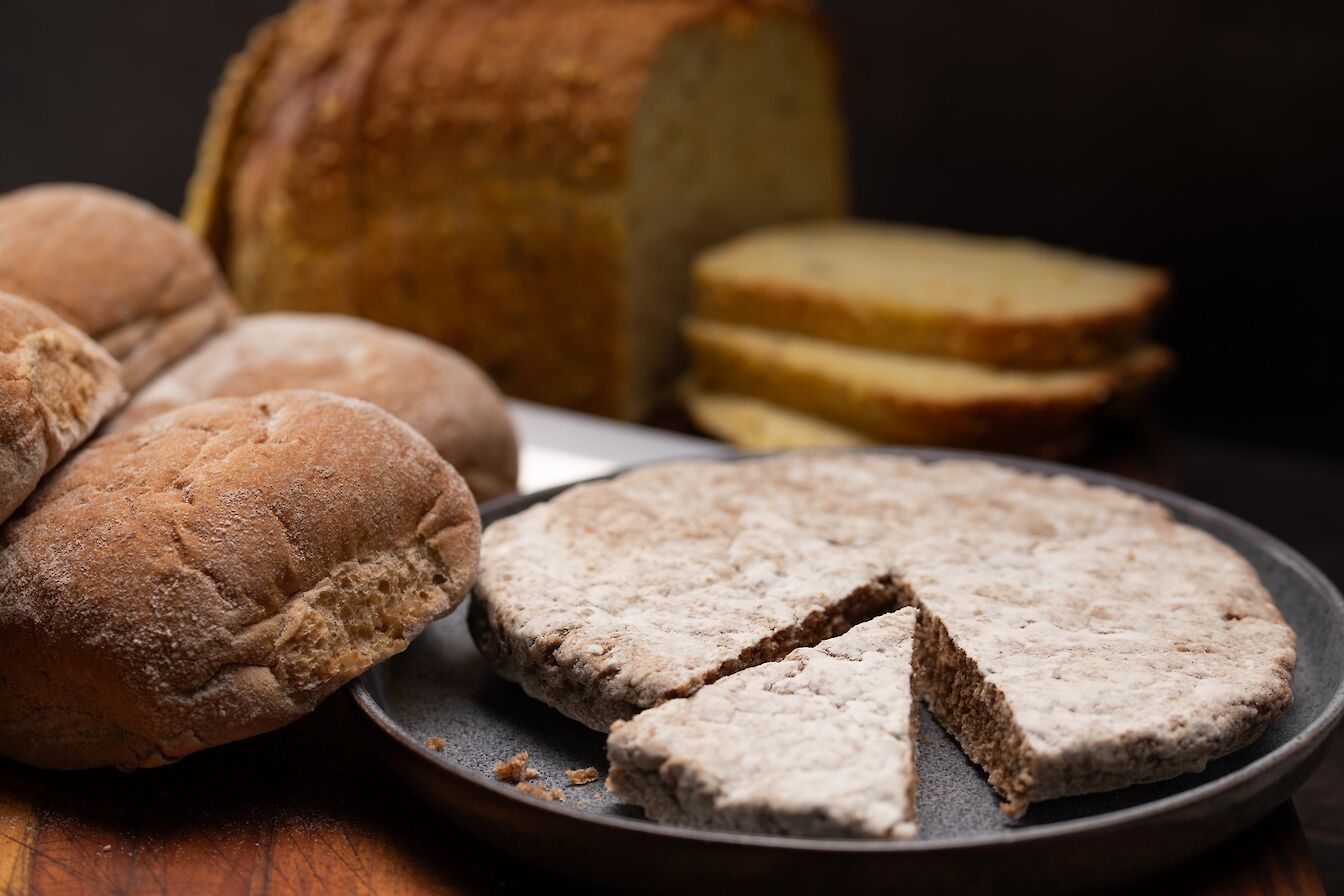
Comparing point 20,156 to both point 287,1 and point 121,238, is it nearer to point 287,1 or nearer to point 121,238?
point 287,1

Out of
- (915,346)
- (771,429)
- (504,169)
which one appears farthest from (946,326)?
(504,169)

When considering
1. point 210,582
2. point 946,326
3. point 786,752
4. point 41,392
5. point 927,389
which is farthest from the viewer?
point 946,326

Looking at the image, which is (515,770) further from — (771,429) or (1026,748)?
(771,429)

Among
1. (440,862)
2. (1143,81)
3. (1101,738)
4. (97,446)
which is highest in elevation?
(1143,81)

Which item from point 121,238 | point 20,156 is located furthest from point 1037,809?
point 20,156

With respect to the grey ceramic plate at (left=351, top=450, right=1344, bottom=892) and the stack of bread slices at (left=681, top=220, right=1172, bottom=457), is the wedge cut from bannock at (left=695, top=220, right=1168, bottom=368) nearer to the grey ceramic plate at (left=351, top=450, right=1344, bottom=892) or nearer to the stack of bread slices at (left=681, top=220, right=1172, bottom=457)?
the stack of bread slices at (left=681, top=220, right=1172, bottom=457)

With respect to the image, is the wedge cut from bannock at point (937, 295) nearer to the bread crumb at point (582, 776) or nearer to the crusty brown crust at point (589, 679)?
the crusty brown crust at point (589, 679)
